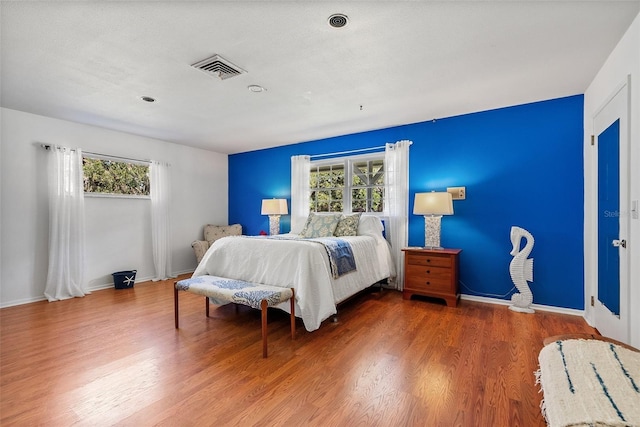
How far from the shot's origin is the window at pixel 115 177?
167 inches

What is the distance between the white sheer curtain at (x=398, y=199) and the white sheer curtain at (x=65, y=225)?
4390 mm

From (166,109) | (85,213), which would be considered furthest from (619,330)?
(85,213)

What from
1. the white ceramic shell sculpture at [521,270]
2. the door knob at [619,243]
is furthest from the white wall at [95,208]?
the door knob at [619,243]

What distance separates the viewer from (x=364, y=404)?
164cm

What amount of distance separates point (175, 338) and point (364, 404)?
178cm

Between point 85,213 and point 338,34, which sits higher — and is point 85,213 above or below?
below

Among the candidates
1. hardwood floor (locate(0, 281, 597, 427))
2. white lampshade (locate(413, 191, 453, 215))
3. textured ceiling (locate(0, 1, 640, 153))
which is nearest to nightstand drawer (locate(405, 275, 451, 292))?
hardwood floor (locate(0, 281, 597, 427))

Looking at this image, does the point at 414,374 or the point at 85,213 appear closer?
the point at 414,374

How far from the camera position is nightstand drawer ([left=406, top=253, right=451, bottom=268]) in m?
3.44

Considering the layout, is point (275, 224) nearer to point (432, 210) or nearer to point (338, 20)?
point (432, 210)

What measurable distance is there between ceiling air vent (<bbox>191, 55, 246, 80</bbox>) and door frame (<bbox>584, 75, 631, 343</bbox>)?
2957 mm

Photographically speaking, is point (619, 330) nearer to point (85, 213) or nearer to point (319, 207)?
point (319, 207)

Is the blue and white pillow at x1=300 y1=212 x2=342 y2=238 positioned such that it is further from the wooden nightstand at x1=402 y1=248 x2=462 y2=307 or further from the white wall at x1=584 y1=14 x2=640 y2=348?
the white wall at x1=584 y1=14 x2=640 y2=348

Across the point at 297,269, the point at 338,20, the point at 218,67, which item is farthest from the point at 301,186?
the point at 338,20
